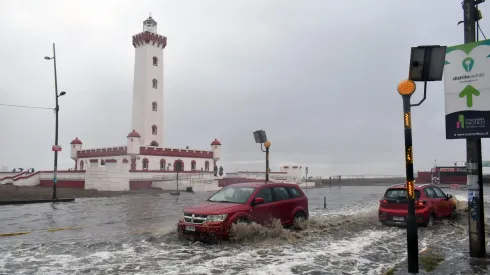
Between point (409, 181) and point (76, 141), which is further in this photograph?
point (76, 141)

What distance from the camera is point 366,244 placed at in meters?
10.1

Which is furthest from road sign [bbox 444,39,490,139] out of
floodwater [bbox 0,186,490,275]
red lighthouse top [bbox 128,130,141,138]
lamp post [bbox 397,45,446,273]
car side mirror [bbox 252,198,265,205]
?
red lighthouse top [bbox 128,130,141,138]

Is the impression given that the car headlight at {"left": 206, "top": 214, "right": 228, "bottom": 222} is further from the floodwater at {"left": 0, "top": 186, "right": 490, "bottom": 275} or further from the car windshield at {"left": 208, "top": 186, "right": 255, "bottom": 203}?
the car windshield at {"left": 208, "top": 186, "right": 255, "bottom": 203}

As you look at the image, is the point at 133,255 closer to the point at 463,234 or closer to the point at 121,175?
the point at 463,234

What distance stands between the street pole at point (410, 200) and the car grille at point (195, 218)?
192 inches

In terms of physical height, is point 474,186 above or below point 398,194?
above

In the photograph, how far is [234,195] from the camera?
36.9ft

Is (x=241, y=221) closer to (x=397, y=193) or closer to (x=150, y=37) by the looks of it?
(x=397, y=193)

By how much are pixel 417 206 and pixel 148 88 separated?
157 feet

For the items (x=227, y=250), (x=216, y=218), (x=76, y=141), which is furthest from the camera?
(x=76, y=141)

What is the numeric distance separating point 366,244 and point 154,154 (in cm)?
4523

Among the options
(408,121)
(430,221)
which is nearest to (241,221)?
(408,121)

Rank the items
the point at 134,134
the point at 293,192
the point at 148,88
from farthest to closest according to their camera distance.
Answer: the point at 148,88
the point at 134,134
the point at 293,192

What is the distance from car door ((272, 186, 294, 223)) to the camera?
11.4 m
